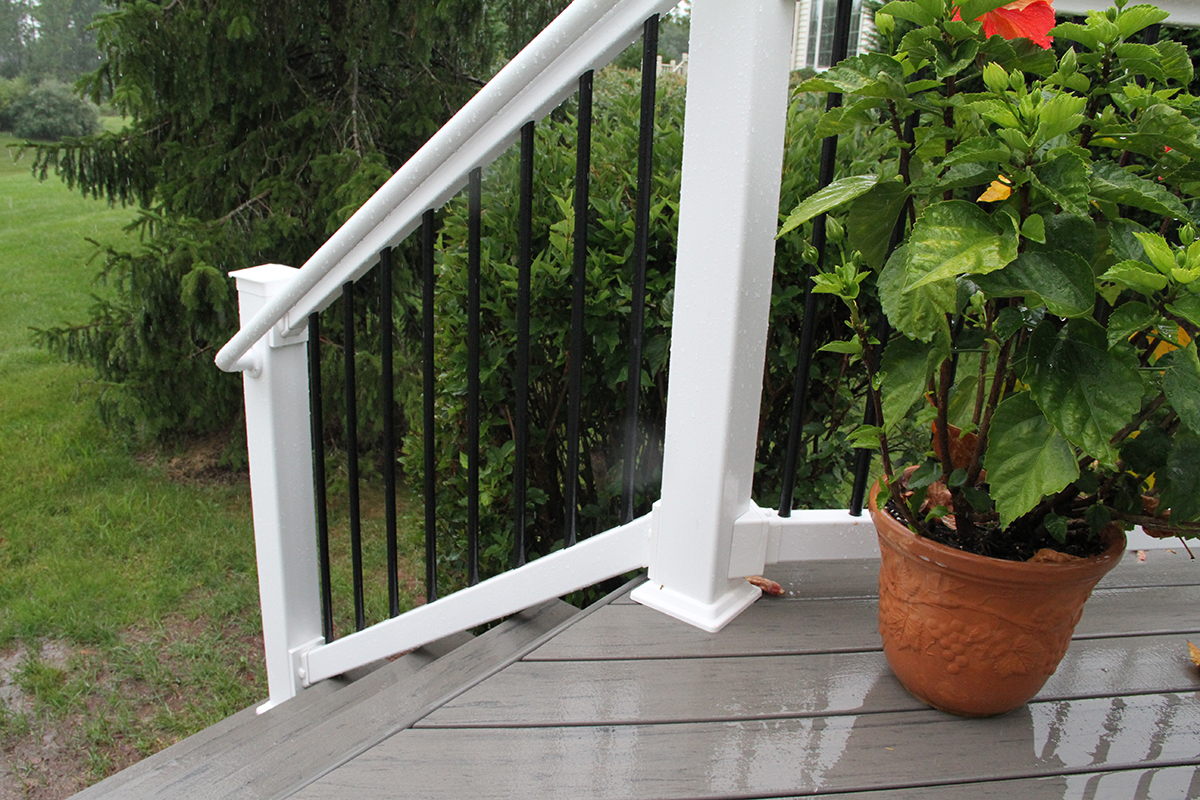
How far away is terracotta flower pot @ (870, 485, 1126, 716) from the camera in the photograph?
111 centimetres

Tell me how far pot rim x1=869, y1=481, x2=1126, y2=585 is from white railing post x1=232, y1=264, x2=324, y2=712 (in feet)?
4.23

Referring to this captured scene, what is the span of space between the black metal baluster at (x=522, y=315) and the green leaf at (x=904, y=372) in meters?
0.61

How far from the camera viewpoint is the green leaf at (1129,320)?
0.88 meters

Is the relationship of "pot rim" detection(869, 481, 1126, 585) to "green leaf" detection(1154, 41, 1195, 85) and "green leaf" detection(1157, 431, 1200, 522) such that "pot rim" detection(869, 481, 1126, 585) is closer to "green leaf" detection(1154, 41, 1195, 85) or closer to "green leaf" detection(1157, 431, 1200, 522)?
"green leaf" detection(1157, 431, 1200, 522)

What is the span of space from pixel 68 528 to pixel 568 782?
3651 millimetres

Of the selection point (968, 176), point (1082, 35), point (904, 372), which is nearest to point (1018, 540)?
point (904, 372)

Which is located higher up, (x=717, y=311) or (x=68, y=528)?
(x=717, y=311)

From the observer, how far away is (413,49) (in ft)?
13.3

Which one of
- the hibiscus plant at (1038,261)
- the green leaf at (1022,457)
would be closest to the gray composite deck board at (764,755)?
the hibiscus plant at (1038,261)

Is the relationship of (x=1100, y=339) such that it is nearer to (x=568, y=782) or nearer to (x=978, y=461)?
(x=978, y=461)

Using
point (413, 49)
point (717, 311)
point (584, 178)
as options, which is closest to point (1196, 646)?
point (717, 311)

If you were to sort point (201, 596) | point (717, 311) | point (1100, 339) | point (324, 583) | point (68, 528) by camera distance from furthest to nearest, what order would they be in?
1. point (68, 528)
2. point (201, 596)
3. point (324, 583)
4. point (717, 311)
5. point (1100, 339)

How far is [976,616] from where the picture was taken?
1.15m

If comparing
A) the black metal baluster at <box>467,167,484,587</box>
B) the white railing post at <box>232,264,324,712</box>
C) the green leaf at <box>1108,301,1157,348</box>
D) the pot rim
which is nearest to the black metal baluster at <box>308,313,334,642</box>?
the white railing post at <box>232,264,324,712</box>
